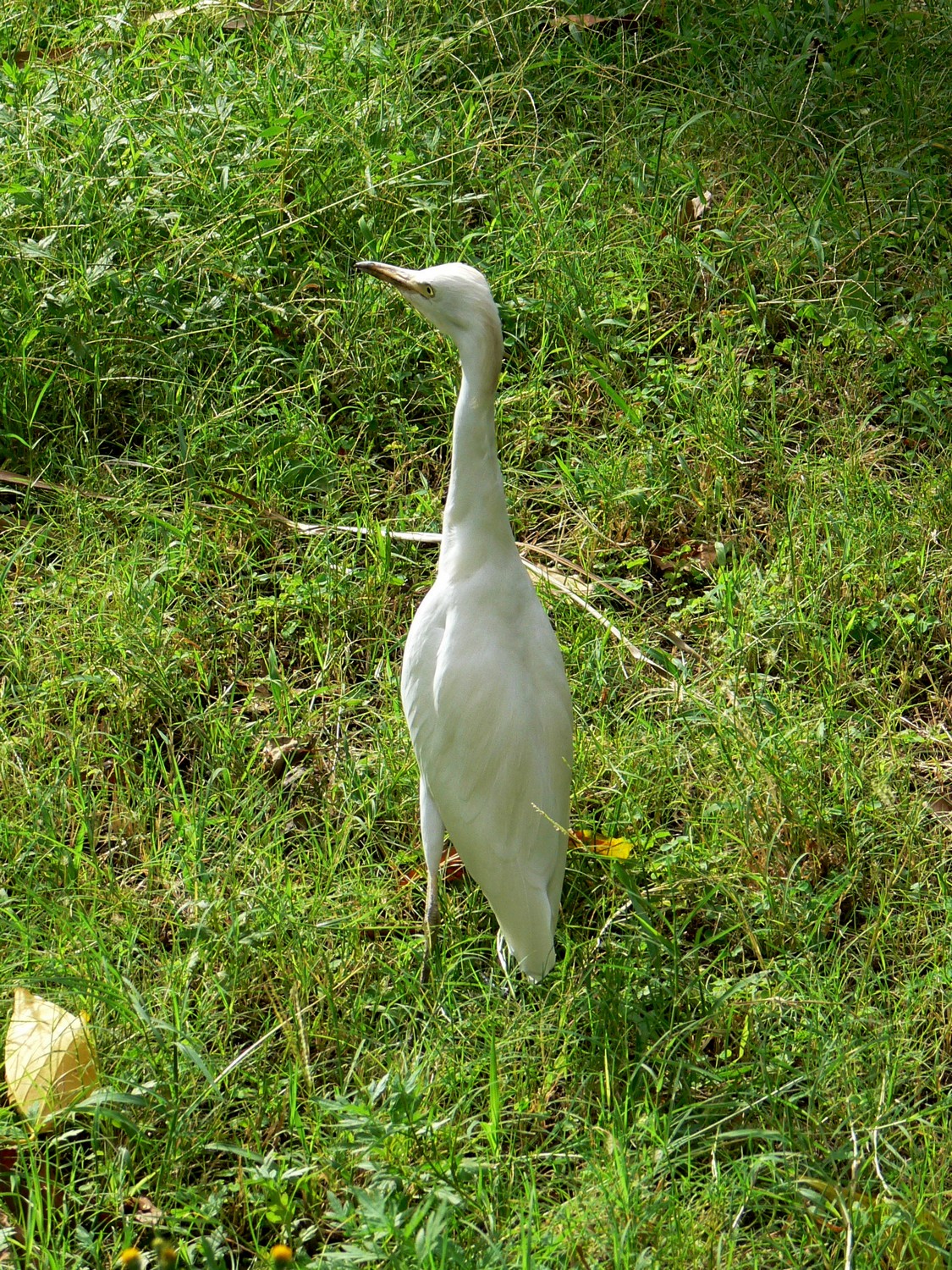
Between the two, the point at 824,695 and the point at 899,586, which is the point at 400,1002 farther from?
the point at 899,586

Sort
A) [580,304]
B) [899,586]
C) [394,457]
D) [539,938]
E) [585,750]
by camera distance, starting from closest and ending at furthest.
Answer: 1. [539,938]
2. [585,750]
3. [899,586]
4. [394,457]
5. [580,304]

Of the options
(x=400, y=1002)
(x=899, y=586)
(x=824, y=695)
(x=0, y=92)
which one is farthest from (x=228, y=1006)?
(x=0, y=92)

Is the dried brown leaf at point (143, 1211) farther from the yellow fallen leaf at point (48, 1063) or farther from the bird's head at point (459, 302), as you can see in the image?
the bird's head at point (459, 302)

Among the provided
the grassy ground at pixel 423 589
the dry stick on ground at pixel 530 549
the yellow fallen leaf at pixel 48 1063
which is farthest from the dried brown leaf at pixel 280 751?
the yellow fallen leaf at pixel 48 1063

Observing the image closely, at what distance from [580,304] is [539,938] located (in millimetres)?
2333

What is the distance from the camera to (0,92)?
4.39 metres

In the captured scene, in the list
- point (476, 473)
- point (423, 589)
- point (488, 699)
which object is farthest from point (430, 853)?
point (423, 589)

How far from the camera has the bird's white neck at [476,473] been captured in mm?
2549

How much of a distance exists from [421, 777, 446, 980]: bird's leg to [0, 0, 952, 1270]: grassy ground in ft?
0.19

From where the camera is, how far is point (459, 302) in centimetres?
250

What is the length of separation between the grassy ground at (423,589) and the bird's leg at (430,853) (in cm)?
6

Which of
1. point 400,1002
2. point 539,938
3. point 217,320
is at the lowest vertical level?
point 400,1002

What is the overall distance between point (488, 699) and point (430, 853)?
40cm

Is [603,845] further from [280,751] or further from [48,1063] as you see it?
[48,1063]
